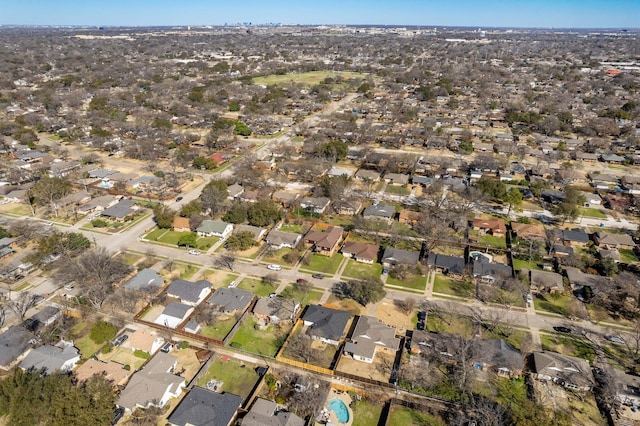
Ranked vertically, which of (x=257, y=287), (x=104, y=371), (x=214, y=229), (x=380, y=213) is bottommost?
(x=257, y=287)

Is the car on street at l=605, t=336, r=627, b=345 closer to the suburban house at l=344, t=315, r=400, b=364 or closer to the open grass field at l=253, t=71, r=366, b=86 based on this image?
the suburban house at l=344, t=315, r=400, b=364

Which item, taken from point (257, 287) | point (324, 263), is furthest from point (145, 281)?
point (324, 263)

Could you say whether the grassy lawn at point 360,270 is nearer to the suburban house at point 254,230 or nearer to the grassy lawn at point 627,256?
the suburban house at point 254,230

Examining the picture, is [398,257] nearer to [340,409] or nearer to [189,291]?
[340,409]

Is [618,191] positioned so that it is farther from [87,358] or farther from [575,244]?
[87,358]

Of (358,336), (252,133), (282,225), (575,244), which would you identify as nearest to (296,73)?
(252,133)

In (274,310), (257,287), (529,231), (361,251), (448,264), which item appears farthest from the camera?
(529,231)

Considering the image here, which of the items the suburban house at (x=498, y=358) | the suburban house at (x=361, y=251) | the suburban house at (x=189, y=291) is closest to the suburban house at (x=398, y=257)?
the suburban house at (x=361, y=251)
